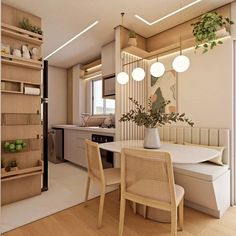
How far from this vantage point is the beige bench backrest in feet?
7.72

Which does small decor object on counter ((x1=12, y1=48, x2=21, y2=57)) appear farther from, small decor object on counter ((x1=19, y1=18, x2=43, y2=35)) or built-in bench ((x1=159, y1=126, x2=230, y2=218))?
built-in bench ((x1=159, y1=126, x2=230, y2=218))

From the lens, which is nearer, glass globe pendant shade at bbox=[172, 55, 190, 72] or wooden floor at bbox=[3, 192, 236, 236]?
wooden floor at bbox=[3, 192, 236, 236]

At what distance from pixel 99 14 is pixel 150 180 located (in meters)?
2.34

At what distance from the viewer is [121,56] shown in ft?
10.2

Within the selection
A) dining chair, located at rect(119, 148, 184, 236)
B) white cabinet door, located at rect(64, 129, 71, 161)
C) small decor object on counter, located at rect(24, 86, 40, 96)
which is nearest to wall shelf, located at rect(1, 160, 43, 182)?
small decor object on counter, located at rect(24, 86, 40, 96)

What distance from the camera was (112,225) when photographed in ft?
6.23

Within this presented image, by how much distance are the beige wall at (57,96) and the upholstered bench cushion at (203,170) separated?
150 inches

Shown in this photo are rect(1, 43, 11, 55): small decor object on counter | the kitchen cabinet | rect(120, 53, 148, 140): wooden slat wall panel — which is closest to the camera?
rect(1, 43, 11, 55): small decor object on counter

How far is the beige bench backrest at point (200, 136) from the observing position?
235 centimetres

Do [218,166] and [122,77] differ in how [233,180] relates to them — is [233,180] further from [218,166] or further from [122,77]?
[122,77]

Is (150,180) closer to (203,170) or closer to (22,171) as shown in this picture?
(203,170)

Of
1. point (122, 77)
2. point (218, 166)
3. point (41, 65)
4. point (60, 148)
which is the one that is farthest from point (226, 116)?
point (60, 148)

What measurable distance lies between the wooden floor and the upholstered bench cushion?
48 cm

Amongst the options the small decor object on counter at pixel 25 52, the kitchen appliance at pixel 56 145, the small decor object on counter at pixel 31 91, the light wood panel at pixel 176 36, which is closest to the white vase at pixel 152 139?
the light wood panel at pixel 176 36
